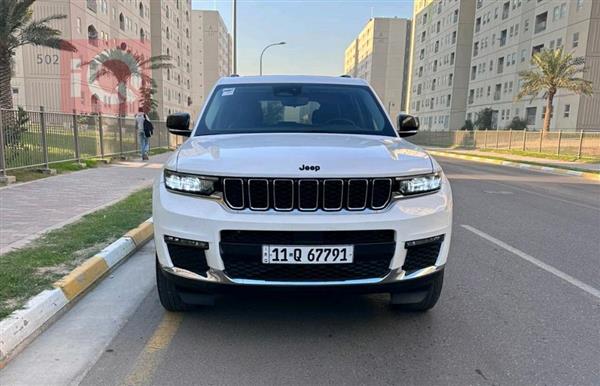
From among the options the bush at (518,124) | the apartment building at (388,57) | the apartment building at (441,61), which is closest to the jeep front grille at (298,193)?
the bush at (518,124)

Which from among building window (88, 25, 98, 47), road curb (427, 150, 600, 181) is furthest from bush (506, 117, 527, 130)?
building window (88, 25, 98, 47)

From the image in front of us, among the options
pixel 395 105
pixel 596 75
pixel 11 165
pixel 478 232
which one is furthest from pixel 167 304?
pixel 395 105

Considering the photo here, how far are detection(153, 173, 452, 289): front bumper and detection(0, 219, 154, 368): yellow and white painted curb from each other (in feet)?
3.63

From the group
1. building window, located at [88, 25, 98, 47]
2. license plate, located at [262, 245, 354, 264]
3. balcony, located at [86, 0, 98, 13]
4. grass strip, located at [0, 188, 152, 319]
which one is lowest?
grass strip, located at [0, 188, 152, 319]

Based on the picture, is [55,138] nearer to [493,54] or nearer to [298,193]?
[298,193]

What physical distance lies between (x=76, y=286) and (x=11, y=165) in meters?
7.66

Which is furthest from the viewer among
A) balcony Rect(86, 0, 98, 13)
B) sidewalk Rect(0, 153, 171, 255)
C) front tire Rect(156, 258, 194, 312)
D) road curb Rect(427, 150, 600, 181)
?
balcony Rect(86, 0, 98, 13)

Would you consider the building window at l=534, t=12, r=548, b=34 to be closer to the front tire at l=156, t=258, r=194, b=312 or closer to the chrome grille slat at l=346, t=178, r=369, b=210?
the chrome grille slat at l=346, t=178, r=369, b=210

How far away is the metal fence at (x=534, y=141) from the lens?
25.1m

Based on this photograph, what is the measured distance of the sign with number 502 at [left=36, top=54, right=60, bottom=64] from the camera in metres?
43.1

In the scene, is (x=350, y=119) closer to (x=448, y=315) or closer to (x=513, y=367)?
(x=448, y=315)

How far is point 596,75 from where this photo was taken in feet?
137

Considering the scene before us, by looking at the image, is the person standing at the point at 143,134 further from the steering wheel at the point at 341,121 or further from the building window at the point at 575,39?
the building window at the point at 575,39

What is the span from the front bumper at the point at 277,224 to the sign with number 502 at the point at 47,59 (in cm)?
4715
